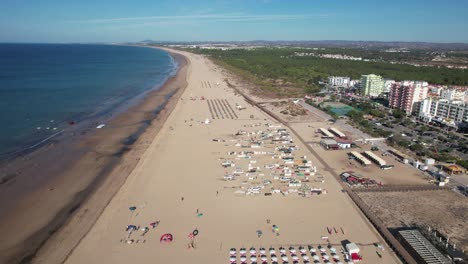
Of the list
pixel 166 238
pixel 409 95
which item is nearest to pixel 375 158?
pixel 166 238

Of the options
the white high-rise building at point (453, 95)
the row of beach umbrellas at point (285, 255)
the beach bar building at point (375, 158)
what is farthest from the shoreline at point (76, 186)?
the white high-rise building at point (453, 95)

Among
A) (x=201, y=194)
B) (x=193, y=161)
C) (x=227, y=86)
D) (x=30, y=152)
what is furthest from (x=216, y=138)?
(x=227, y=86)

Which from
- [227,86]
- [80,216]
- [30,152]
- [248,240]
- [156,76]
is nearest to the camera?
[248,240]

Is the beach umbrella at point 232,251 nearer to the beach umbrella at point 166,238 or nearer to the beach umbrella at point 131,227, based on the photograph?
the beach umbrella at point 166,238

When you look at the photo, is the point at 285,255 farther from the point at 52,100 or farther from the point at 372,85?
the point at 372,85

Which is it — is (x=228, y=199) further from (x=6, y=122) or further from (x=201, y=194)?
(x=6, y=122)
